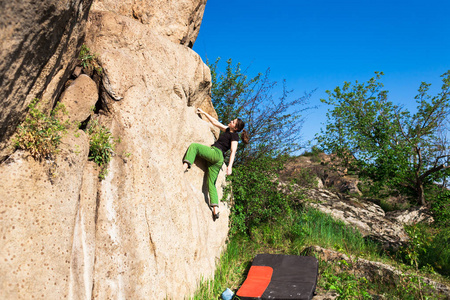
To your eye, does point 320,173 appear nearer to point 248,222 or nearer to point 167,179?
point 248,222

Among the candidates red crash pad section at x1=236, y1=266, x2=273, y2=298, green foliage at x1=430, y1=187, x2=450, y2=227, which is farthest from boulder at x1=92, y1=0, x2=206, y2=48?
green foliage at x1=430, y1=187, x2=450, y2=227

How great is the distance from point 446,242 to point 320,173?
6076 mm

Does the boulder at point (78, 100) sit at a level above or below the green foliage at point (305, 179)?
below

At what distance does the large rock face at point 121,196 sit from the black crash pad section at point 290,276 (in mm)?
1079

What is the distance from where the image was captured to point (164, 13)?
602 cm

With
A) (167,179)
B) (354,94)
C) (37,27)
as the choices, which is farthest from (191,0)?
(354,94)

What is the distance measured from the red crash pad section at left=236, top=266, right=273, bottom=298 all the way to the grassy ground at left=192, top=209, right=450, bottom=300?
1.35ft

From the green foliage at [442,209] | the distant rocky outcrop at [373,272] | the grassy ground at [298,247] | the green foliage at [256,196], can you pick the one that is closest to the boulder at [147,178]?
the grassy ground at [298,247]

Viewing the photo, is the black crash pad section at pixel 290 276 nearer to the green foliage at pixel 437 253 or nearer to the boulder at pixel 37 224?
the green foliage at pixel 437 253

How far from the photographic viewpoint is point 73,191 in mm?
3428

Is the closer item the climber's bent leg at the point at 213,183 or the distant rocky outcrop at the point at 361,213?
the climber's bent leg at the point at 213,183

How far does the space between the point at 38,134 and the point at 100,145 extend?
0.82 meters

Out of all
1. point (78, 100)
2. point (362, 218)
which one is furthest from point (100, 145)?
point (362, 218)

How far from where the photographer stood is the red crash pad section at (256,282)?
5.20m
